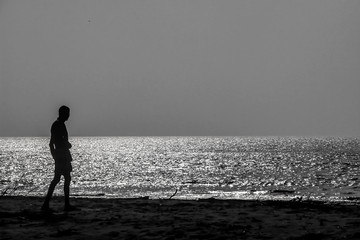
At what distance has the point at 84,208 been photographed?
13.6m

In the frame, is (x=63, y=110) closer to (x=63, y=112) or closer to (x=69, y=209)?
(x=63, y=112)

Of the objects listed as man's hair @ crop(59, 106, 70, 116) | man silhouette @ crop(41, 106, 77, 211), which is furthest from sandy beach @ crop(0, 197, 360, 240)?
man's hair @ crop(59, 106, 70, 116)

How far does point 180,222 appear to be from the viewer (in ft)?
35.5

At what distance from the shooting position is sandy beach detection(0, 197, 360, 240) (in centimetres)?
916

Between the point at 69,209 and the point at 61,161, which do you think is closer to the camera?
the point at 61,161

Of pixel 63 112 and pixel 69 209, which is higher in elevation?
pixel 63 112

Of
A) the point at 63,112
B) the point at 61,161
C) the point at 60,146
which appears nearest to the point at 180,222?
the point at 61,161

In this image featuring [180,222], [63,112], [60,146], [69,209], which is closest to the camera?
[180,222]

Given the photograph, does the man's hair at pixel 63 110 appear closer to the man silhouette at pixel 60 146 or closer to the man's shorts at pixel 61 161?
the man silhouette at pixel 60 146

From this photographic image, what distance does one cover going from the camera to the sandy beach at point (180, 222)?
360 inches

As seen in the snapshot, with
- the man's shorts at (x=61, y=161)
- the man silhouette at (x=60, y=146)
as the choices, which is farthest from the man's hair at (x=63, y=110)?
the man's shorts at (x=61, y=161)

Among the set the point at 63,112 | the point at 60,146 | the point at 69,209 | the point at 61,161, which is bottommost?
the point at 69,209

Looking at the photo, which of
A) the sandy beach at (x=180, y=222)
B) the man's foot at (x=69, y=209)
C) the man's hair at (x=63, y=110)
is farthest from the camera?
the man's foot at (x=69, y=209)

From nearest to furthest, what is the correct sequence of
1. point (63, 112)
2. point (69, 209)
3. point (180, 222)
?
point (180, 222) → point (63, 112) → point (69, 209)
